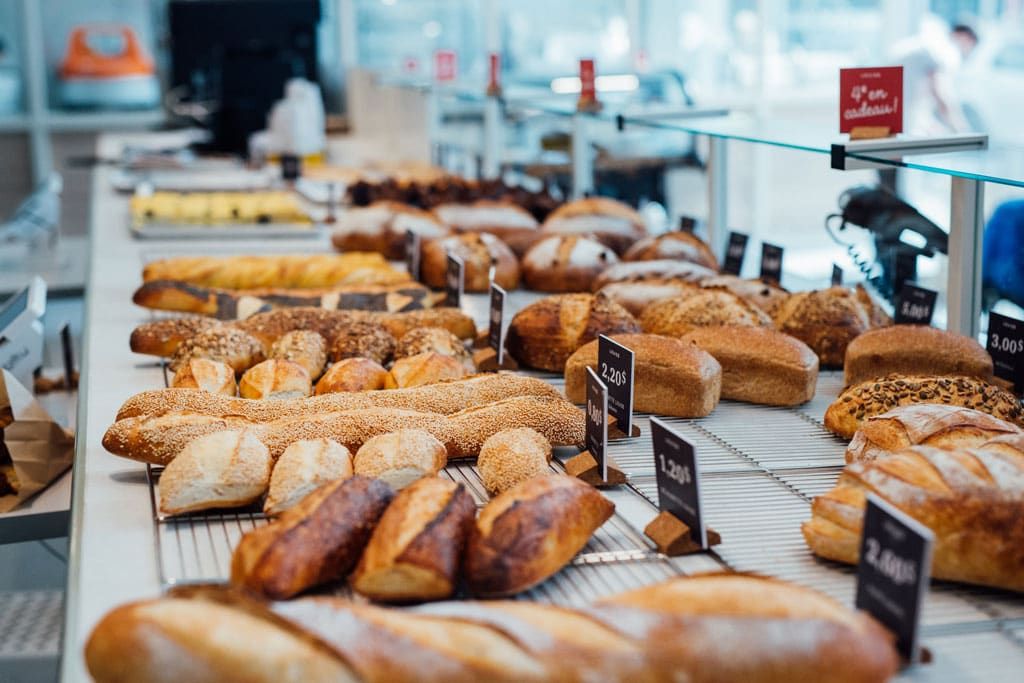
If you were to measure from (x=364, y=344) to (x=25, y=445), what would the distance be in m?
0.56

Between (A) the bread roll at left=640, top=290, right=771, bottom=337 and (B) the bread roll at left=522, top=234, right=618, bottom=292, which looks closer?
(A) the bread roll at left=640, top=290, right=771, bottom=337

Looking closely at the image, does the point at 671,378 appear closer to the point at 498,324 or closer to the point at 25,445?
the point at 498,324

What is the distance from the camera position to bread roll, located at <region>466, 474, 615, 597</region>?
1130mm

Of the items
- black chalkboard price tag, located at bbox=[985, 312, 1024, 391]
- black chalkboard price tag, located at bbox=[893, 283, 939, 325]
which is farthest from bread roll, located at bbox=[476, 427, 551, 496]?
black chalkboard price tag, located at bbox=[893, 283, 939, 325]

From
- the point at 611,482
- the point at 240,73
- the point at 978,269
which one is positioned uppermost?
the point at 240,73

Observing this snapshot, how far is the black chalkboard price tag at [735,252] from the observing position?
2.69 meters

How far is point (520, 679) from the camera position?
899 mm

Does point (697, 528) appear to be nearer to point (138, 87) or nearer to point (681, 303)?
point (681, 303)

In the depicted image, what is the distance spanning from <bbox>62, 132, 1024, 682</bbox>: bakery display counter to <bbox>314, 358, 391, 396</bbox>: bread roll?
289 mm

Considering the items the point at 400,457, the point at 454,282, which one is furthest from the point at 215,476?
the point at 454,282

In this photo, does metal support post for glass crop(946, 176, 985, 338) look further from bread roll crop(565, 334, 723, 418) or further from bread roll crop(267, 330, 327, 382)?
bread roll crop(267, 330, 327, 382)

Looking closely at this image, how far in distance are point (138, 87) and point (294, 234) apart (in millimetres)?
5645

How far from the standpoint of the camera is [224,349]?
1917 mm

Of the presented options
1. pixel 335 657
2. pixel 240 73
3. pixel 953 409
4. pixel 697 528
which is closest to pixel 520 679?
pixel 335 657
